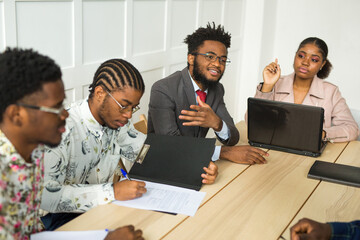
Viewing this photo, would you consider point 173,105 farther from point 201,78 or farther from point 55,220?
point 55,220

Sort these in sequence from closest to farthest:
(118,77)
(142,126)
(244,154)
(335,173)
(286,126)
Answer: (118,77), (335,173), (244,154), (286,126), (142,126)

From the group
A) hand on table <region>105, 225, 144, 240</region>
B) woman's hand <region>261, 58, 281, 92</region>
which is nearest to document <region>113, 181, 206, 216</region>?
hand on table <region>105, 225, 144, 240</region>

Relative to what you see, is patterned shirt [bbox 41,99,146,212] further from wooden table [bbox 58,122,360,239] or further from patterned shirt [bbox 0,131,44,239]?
Answer: patterned shirt [bbox 0,131,44,239]

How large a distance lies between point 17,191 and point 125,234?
12.6 inches

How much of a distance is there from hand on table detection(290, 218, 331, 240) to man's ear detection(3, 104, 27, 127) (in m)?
0.83

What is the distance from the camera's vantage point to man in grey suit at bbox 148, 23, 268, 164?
2.20 meters

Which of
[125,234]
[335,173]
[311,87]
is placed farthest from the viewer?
[311,87]

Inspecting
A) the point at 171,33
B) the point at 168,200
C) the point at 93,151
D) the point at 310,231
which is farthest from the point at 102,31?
the point at 310,231

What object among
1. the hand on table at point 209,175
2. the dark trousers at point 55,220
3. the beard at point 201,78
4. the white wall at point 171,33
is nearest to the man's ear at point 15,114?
the dark trousers at point 55,220

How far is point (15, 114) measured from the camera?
1.11m

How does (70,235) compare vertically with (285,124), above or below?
below

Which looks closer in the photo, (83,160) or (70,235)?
(70,235)

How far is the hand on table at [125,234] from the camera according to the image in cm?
123

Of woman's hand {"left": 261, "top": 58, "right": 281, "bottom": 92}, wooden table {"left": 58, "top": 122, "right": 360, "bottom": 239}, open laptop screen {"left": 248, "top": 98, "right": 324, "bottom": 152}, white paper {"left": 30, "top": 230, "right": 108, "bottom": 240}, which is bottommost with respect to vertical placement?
wooden table {"left": 58, "top": 122, "right": 360, "bottom": 239}
